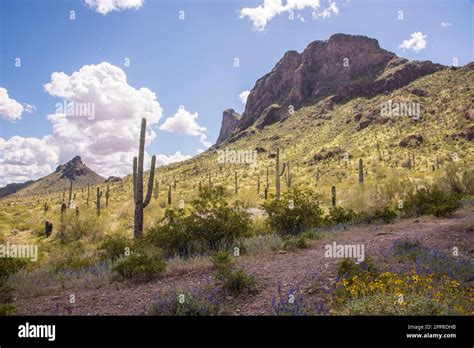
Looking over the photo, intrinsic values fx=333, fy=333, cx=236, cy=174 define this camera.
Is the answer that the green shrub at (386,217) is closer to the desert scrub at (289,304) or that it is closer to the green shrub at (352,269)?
the green shrub at (352,269)

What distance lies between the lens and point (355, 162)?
5184cm

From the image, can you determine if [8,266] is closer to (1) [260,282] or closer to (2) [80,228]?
(1) [260,282]

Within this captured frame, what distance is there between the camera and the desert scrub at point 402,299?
3334 millimetres

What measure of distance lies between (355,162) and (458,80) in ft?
125

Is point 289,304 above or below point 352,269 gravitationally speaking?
below

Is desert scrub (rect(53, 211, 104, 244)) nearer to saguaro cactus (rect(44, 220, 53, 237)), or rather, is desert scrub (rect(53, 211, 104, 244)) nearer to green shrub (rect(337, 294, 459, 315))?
saguaro cactus (rect(44, 220, 53, 237))

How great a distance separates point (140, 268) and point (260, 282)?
2283 millimetres

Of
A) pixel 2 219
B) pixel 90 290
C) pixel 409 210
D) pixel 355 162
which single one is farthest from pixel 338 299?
pixel 355 162

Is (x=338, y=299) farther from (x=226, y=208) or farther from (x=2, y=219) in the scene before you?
(x=2, y=219)

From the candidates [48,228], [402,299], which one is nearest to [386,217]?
[402,299]

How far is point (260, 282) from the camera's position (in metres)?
5.34

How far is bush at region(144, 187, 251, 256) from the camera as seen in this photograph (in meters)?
9.09

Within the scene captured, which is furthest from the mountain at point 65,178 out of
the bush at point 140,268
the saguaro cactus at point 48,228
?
the bush at point 140,268

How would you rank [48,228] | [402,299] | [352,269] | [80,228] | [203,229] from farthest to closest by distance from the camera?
[48,228], [80,228], [203,229], [352,269], [402,299]
